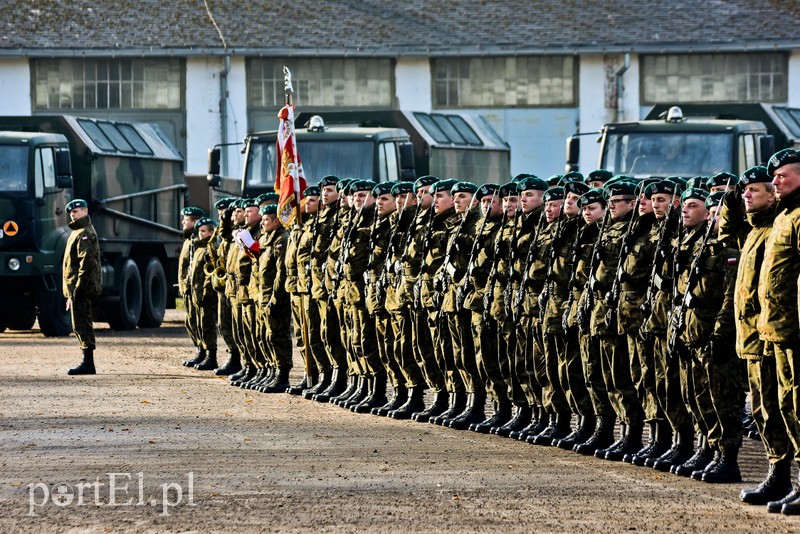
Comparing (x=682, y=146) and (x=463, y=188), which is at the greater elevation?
Answer: (x=682, y=146)

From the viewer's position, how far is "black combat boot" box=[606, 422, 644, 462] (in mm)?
11039

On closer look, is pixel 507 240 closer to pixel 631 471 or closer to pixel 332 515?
pixel 631 471

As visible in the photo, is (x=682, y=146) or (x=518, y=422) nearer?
(x=518, y=422)

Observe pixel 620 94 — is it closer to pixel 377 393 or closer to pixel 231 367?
pixel 231 367

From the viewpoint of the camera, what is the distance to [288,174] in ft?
57.4

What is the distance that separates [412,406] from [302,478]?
13.3 ft

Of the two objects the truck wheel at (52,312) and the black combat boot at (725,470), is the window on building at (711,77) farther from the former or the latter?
the black combat boot at (725,470)

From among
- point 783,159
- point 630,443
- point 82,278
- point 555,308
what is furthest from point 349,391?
point 783,159

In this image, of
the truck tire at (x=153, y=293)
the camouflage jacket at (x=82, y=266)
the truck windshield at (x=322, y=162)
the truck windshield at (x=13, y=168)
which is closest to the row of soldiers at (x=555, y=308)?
the camouflage jacket at (x=82, y=266)

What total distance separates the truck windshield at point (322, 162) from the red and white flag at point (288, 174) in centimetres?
625

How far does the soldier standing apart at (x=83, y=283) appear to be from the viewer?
1809 cm

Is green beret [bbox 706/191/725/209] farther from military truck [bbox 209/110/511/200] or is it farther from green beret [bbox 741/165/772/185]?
military truck [bbox 209/110/511/200]

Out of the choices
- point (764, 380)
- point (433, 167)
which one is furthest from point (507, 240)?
point (433, 167)

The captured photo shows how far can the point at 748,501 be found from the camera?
9062 millimetres
